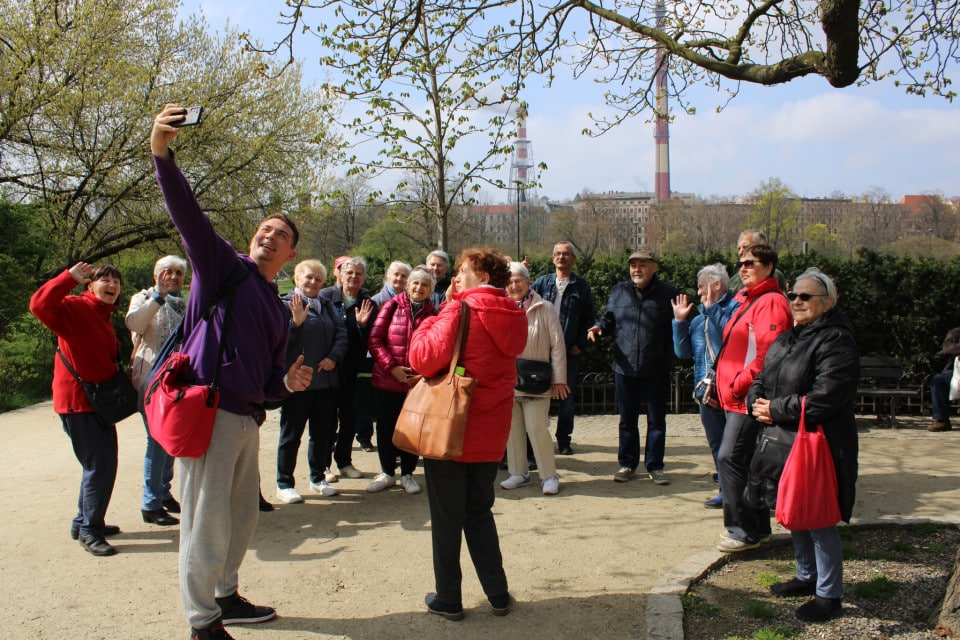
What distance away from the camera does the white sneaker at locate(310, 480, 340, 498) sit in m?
5.76

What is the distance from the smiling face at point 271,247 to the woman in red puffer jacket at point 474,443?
30.3 inches

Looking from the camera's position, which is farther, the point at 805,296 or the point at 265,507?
the point at 265,507

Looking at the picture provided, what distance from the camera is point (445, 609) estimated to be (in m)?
3.64

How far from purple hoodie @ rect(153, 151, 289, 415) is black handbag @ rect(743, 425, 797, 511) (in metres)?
Answer: 2.56

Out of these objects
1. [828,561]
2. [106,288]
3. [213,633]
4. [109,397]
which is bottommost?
[213,633]

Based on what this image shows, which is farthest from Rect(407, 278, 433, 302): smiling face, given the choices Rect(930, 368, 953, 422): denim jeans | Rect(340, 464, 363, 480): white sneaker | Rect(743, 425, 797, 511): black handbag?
Rect(930, 368, 953, 422): denim jeans

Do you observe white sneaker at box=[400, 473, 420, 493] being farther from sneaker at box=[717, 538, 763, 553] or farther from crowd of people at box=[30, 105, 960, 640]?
sneaker at box=[717, 538, 763, 553]

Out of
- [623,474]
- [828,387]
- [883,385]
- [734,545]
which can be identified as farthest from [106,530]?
[883,385]

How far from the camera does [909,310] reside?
931 cm

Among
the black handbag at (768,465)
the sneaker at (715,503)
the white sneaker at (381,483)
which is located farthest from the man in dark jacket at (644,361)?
the black handbag at (768,465)

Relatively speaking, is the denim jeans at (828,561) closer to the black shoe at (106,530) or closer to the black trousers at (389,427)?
the black trousers at (389,427)

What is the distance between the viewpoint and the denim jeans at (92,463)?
4570 mm

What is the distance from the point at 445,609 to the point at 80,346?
2.78 m

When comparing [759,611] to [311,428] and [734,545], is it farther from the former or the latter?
[311,428]
